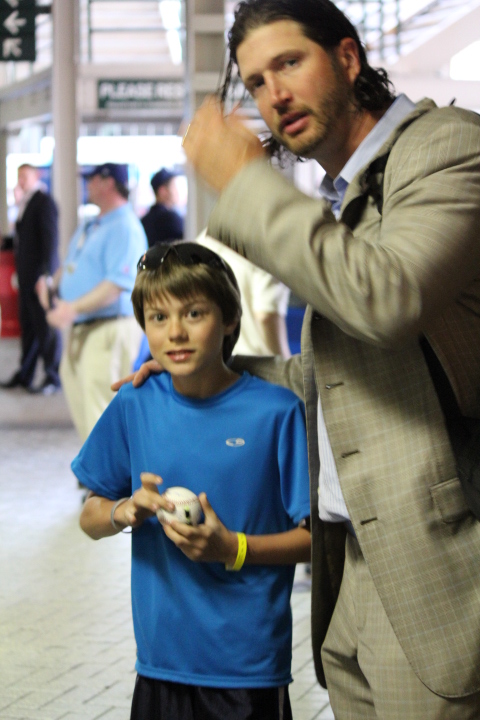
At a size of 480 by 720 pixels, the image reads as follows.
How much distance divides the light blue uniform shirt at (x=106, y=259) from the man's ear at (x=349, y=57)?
4631 millimetres

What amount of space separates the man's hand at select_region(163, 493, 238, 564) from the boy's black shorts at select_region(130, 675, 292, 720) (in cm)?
34

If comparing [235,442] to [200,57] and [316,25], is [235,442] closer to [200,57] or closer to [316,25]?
[316,25]

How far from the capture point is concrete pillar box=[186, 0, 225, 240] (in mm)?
9867

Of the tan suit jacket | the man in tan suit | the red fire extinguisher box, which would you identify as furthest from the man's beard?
the red fire extinguisher box

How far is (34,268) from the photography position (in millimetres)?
12242

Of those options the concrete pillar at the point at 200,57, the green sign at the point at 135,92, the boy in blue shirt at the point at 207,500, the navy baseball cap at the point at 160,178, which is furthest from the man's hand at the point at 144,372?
the green sign at the point at 135,92

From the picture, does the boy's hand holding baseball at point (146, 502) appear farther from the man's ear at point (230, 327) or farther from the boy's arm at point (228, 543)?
the man's ear at point (230, 327)

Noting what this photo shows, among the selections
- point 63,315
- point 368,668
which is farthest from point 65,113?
point 368,668

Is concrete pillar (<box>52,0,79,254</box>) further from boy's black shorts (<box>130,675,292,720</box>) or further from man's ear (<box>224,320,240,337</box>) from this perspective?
boy's black shorts (<box>130,675,292,720</box>)

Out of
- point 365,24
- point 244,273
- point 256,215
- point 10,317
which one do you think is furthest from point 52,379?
point 256,215

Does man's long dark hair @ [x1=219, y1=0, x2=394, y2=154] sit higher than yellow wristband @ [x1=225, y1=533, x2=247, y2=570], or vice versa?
man's long dark hair @ [x1=219, y1=0, x2=394, y2=154]

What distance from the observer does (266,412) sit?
224 cm

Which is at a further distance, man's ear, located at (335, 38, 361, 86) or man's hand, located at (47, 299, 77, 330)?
man's hand, located at (47, 299, 77, 330)

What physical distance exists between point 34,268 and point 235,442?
10.4 meters
